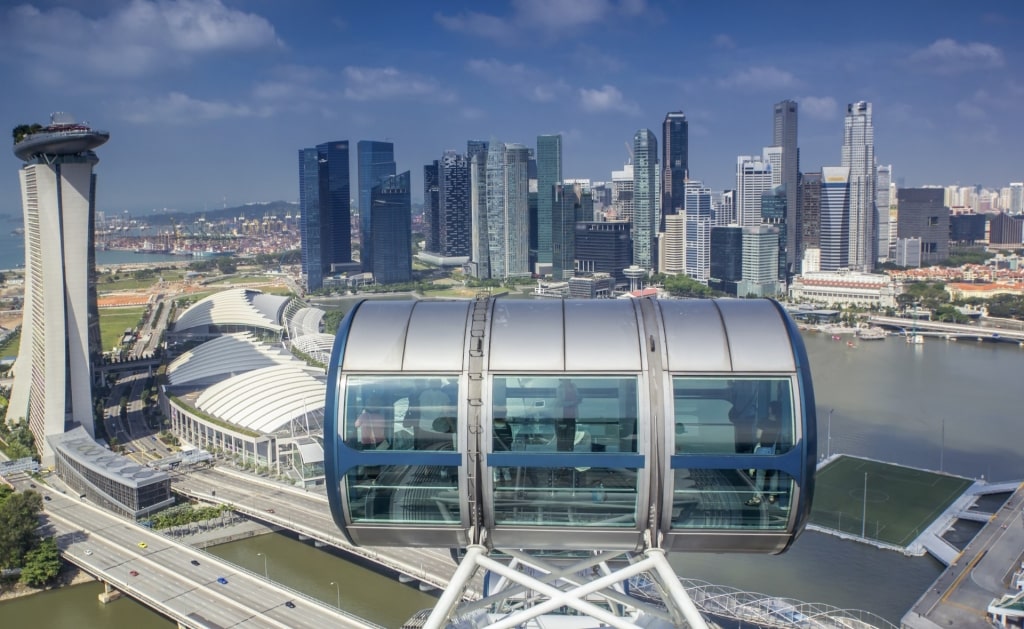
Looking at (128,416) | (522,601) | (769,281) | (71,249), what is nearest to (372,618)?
(522,601)

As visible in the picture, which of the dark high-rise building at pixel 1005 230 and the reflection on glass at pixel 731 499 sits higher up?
the dark high-rise building at pixel 1005 230

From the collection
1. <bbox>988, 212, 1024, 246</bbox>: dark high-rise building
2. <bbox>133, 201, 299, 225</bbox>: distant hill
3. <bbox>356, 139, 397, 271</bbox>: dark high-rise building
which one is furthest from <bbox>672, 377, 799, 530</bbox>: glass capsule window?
<bbox>133, 201, 299, 225</bbox>: distant hill

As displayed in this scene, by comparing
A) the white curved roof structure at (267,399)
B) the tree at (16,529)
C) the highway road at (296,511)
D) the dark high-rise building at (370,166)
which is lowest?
the highway road at (296,511)

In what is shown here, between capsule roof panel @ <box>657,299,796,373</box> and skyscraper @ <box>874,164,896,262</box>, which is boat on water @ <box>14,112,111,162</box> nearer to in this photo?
capsule roof panel @ <box>657,299,796,373</box>

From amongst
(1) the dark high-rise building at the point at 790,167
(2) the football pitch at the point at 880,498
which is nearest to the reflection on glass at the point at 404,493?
(2) the football pitch at the point at 880,498

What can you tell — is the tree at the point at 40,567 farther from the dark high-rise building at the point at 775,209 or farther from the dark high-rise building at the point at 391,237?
the dark high-rise building at the point at 775,209

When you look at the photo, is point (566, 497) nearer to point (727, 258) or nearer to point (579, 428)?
point (579, 428)

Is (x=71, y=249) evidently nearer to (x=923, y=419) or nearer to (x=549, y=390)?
(x=549, y=390)

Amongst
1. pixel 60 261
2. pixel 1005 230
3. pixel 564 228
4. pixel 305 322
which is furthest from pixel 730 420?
pixel 1005 230
